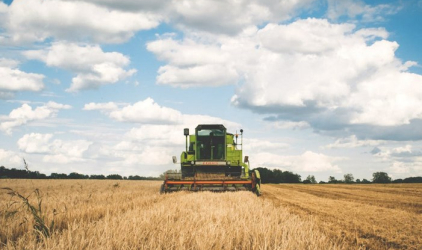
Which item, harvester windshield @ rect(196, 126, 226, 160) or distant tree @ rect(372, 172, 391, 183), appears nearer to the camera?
harvester windshield @ rect(196, 126, 226, 160)

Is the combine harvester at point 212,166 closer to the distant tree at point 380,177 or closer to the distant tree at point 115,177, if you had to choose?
the distant tree at point 115,177

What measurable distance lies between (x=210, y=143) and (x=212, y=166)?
1.57 m

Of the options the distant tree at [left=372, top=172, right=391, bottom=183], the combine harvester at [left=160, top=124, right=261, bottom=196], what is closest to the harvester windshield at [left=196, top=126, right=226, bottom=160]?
the combine harvester at [left=160, top=124, right=261, bottom=196]

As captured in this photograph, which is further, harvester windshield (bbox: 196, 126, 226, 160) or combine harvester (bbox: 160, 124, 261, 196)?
harvester windshield (bbox: 196, 126, 226, 160)

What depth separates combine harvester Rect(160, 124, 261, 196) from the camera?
14508 millimetres

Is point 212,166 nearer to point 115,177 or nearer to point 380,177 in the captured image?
point 115,177

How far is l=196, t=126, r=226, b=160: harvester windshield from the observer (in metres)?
17.4

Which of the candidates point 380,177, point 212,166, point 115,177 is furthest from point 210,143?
Result: point 380,177

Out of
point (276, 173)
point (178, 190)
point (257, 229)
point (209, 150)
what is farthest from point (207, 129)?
point (276, 173)

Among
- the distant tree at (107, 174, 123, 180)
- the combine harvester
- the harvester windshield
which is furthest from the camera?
the distant tree at (107, 174, 123, 180)

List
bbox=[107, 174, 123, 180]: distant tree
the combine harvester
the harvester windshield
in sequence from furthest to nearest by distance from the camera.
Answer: bbox=[107, 174, 123, 180]: distant tree → the harvester windshield → the combine harvester

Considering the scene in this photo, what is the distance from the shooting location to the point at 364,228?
6.79 metres

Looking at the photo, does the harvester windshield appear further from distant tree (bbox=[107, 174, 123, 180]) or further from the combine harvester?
distant tree (bbox=[107, 174, 123, 180])

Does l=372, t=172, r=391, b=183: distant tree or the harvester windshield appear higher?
the harvester windshield
